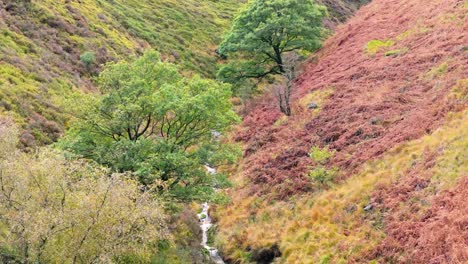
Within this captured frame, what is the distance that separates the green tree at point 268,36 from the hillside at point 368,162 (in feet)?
23.2

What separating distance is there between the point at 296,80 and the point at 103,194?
103ft

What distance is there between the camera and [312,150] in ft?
94.1

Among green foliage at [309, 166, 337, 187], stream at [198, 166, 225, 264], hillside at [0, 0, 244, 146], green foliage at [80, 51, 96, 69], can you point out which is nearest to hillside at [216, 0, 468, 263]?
green foliage at [309, 166, 337, 187]

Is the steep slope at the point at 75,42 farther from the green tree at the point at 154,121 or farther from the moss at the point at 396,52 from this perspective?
the moss at the point at 396,52

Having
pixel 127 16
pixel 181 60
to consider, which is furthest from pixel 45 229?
pixel 127 16

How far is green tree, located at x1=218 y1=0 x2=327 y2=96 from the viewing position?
45.5m

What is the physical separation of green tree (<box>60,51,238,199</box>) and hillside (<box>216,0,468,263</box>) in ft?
14.5

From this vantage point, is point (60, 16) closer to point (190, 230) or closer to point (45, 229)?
point (190, 230)

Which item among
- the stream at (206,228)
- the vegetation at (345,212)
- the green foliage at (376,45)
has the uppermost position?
the green foliage at (376,45)

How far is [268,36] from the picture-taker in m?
45.9

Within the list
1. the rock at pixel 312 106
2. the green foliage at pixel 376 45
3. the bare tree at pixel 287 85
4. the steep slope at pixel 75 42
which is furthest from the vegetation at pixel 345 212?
the green foliage at pixel 376 45

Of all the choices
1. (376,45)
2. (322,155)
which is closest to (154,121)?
(322,155)

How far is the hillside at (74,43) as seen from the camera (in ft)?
99.9

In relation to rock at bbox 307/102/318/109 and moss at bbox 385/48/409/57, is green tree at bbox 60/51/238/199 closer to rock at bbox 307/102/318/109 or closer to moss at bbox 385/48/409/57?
rock at bbox 307/102/318/109
